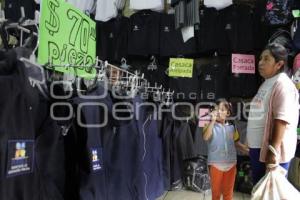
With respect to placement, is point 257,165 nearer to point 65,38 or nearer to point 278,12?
point 65,38

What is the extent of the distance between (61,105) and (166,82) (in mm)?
2827

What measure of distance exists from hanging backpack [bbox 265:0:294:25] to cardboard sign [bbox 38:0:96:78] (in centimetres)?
234

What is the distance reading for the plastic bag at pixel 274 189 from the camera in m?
1.75

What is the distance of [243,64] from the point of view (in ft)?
12.9

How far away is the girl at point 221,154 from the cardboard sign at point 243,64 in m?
1.41

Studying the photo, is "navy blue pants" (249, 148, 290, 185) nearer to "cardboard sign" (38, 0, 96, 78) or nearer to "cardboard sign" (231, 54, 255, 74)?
"cardboard sign" (38, 0, 96, 78)

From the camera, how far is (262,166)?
6.70 feet

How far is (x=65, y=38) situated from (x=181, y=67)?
241 cm

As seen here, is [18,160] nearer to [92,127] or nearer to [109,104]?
[92,127]

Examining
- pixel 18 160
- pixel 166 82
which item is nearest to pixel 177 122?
pixel 166 82

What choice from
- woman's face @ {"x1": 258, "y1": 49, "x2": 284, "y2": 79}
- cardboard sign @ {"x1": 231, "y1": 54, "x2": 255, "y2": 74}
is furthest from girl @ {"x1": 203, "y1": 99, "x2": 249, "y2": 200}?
cardboard sign @ {"x1": 231, "y1": 54, "x2": 255, "y2": 74}

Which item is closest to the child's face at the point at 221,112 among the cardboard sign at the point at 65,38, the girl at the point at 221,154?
the girl at the point at 221,154

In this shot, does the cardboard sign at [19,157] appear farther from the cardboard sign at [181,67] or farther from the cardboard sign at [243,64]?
the cardboard sign at [243,64]

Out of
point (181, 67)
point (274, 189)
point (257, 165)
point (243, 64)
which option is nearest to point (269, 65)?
point (257, 165)
